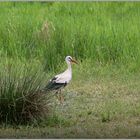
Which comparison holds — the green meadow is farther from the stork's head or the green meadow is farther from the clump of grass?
the stork's head

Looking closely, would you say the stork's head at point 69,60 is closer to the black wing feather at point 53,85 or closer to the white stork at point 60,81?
the white stork at point 60,81

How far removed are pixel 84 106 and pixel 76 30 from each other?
3.35 feet

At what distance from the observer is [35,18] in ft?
32.3

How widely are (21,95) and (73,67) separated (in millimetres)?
972

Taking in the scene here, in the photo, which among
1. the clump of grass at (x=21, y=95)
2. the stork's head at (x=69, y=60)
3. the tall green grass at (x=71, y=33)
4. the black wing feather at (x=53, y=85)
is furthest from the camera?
the tall green grass at (x=71, y=33)

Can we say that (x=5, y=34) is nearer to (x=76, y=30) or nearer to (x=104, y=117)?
(x=76, y=30)

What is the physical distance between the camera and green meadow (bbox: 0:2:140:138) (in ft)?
28.5

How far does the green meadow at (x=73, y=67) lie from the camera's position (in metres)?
8.67

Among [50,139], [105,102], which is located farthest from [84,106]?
[50,139]

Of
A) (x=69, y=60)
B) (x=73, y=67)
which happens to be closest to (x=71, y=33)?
(x=73, y=67)

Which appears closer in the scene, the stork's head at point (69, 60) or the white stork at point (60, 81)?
the white stork at point (60, 81)

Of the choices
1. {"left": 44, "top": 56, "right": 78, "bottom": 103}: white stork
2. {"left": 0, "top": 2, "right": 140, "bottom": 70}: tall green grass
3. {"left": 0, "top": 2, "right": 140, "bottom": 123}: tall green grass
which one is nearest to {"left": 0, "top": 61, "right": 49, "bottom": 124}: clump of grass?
{"left": 44, "top": 56, "right": 78, "bottom": 103}: white stork

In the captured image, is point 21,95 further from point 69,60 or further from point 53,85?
point 69,60

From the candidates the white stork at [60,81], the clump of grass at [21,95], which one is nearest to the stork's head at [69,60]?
the white stork at [60,81]
